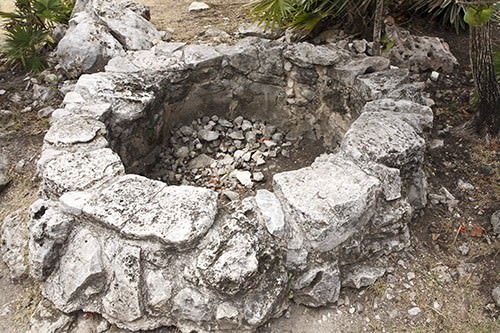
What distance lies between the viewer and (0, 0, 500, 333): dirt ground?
7.54 ft

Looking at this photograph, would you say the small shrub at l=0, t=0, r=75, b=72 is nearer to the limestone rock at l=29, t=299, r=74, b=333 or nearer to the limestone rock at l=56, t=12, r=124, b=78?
the limestone rock at l=56, t=12, r=124, b=78

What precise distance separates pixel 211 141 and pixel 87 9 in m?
1.78

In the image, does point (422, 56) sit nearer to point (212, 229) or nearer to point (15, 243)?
point (212, 229)

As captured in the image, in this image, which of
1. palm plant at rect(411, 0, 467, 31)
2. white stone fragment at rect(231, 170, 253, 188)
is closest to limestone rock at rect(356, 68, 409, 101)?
white stone fragment at rect(231, 170, 253, 188)

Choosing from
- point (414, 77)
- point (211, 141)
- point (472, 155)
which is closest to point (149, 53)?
point (211, 141)

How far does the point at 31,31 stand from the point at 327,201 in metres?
3.30

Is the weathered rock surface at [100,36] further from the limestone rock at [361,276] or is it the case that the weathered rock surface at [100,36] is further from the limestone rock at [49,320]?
the limestone rock at [361,276]

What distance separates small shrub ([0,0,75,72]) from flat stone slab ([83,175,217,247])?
2496 millimetres

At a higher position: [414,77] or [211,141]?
[414,77]

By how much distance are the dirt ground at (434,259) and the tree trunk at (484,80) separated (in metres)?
0.10

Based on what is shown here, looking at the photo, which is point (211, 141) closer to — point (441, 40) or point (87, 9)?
point (87, 9)

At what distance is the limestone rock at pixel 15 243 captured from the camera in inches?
101

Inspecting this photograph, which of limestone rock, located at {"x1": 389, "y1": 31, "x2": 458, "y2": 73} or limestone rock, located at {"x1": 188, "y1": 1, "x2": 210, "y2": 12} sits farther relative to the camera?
limestone rock, located at {"x1": 188, "y1": 1, "x2": 210, "y2": 12}

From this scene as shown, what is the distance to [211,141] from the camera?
3.54 metres
